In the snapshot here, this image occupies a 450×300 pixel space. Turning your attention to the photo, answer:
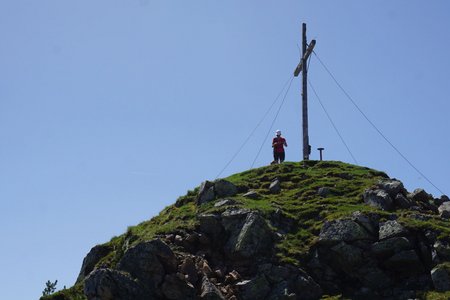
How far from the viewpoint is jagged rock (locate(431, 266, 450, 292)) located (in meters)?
23.0

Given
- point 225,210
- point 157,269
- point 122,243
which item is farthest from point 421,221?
point 122,243

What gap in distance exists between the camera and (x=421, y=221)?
26766 millimetres

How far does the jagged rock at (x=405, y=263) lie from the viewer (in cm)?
2483

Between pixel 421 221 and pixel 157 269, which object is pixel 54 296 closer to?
pixel 157 269

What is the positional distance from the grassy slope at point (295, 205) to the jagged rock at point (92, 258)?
501 mm

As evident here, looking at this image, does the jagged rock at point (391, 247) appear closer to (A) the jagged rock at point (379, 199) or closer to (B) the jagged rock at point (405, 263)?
(B) the jagged rock at point (405, 263)

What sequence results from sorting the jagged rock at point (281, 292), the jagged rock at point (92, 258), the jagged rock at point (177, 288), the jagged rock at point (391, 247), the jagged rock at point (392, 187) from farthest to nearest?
the jagged rock at point (92, 258) → the jagged rock at point (392, 187) → the jagged rock at point (391, 247) → the jagged rock at point (281, 292) → the jagged rock at point (177, 288)

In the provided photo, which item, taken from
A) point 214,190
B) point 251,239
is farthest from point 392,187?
point 214,190

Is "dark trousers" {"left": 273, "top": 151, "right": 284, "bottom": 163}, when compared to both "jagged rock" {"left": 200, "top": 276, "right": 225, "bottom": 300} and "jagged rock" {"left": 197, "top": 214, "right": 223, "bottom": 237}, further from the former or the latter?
"jagged rock" {"left": 200, "top": 276, "right": 225, "bottom": 300}

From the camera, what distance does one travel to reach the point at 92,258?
31.3 m

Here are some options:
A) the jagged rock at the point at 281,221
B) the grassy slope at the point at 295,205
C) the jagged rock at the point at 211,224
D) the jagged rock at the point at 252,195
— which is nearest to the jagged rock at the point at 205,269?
the jagged rock at the point at 211,224

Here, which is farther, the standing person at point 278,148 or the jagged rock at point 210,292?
the standing person at point 278,148

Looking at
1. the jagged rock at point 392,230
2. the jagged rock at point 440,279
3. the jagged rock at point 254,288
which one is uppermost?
the jagged rock at point 392,230

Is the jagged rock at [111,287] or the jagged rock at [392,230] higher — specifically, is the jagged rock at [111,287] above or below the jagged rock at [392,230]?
above
